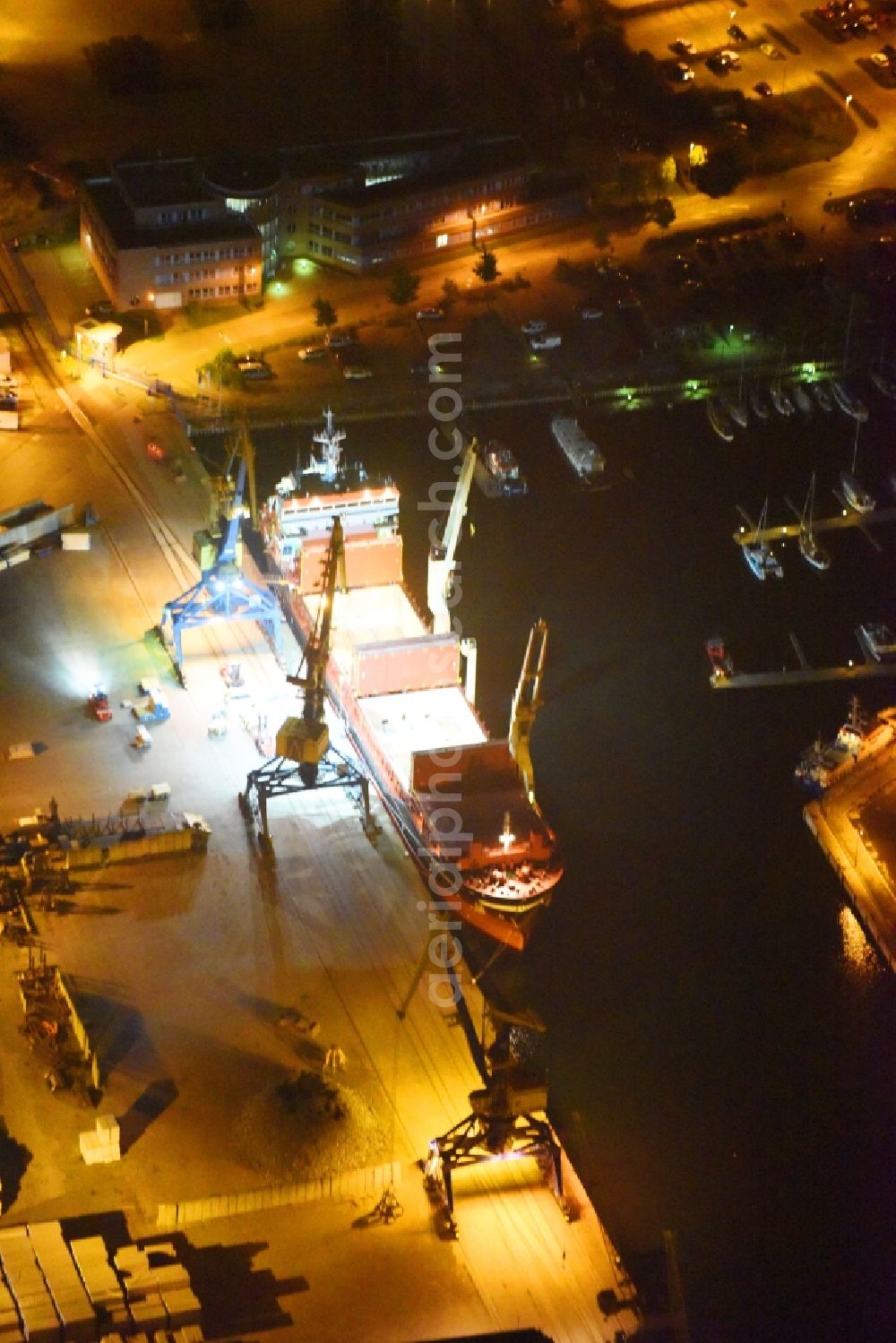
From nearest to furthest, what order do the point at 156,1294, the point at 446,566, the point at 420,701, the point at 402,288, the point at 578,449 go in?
the point at 156,1294, the point at 420,701, the point at 446,566, the point at 578,449, the point at 402,288

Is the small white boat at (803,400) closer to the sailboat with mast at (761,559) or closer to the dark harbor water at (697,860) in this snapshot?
the dark harbor water at (697,860)

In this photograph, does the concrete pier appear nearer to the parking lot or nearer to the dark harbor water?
the dark harbor water

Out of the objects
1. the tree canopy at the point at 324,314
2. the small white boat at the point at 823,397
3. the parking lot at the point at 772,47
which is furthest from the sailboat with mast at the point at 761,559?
the parking lot at the point at 772,47

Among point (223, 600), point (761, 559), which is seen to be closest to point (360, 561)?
point (223, 600)

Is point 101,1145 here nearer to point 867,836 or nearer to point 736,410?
point 867,836

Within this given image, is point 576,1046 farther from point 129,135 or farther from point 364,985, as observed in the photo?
point 129,135

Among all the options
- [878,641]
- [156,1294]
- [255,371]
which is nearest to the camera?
[156,1294]

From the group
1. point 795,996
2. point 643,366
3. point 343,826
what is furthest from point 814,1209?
point 643,366
